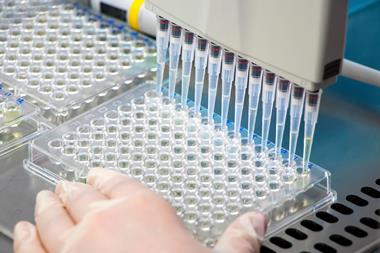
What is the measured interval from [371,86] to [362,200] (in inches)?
17.1

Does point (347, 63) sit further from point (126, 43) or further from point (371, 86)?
point (126, 43)

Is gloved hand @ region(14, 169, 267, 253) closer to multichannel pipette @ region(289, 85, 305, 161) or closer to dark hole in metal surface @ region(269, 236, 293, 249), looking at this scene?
dark hole in metal surface @ region(269, 236, 293, 249)

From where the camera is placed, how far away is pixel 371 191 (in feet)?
6.07

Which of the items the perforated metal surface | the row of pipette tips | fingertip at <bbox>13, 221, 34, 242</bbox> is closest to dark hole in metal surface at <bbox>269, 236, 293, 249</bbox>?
the perforated metal surface

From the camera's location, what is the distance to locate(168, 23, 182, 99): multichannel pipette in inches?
76.9

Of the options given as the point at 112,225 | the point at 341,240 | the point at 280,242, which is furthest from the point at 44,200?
the point at 341,240

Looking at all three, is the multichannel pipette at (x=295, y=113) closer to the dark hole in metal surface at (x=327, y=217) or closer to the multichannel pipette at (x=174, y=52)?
the dark hole in metal surface at (x=327, y=217)

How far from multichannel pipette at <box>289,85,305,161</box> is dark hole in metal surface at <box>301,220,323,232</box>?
0.53 feet

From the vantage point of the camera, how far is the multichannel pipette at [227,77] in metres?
1.87

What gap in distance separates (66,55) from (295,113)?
25.9 inches

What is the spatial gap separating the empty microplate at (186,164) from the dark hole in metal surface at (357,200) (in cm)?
3

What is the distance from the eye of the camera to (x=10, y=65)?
7.23 feet

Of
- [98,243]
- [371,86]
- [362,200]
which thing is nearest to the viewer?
[98,243]

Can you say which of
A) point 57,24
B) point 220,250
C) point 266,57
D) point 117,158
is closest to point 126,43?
point 57,24
